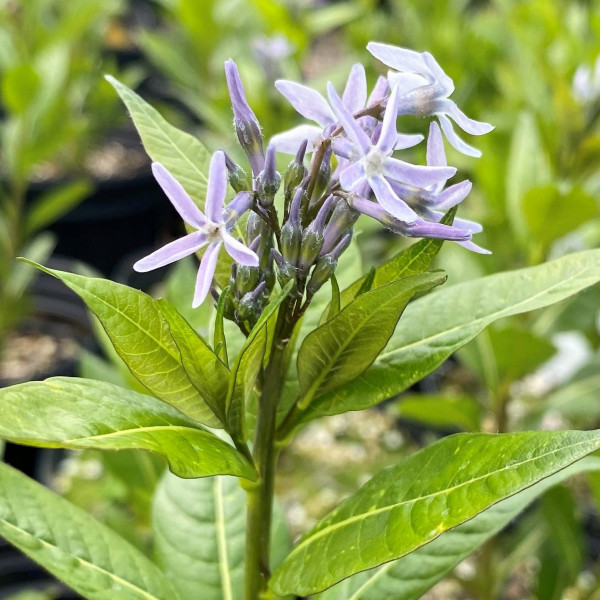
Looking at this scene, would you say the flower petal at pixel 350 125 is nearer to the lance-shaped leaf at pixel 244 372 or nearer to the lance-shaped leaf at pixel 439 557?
the lance-shaped leaf at pixel 244 372

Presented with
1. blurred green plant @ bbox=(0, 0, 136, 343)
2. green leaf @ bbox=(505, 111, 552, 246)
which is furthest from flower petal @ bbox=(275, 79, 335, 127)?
blurred green plant @ bbox=(0, 0, 136, 343)

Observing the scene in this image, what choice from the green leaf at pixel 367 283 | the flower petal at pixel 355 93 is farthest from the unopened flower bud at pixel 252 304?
the flower petal at pixel 355 93

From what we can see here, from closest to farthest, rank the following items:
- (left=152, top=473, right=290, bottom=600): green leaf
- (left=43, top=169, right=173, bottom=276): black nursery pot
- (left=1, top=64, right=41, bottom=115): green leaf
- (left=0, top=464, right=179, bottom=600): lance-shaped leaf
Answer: (left=0, top=464, right=179, bottom=600): lance-shaped leaf, (left=152, top=473, right=290, bottom=600): green leaf, (left=1, top=64, right=41, bottom=115): green leaf, (left=43, top=169, right=173, bottom=276): black nursery pot

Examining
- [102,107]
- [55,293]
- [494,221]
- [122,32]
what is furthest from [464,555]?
[122,32]

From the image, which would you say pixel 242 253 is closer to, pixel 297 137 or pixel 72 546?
pixel 297 137

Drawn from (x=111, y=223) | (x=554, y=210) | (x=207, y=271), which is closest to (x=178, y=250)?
(x=207, y=271)

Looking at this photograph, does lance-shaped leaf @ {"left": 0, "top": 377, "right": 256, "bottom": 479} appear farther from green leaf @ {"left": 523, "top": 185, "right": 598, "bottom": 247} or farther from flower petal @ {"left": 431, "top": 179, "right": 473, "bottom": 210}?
green leaf @ {"left": 523, "top": 185, "right": 598, "bottom": 247}

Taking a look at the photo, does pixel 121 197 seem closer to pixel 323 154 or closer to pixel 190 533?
pixel 190 533
